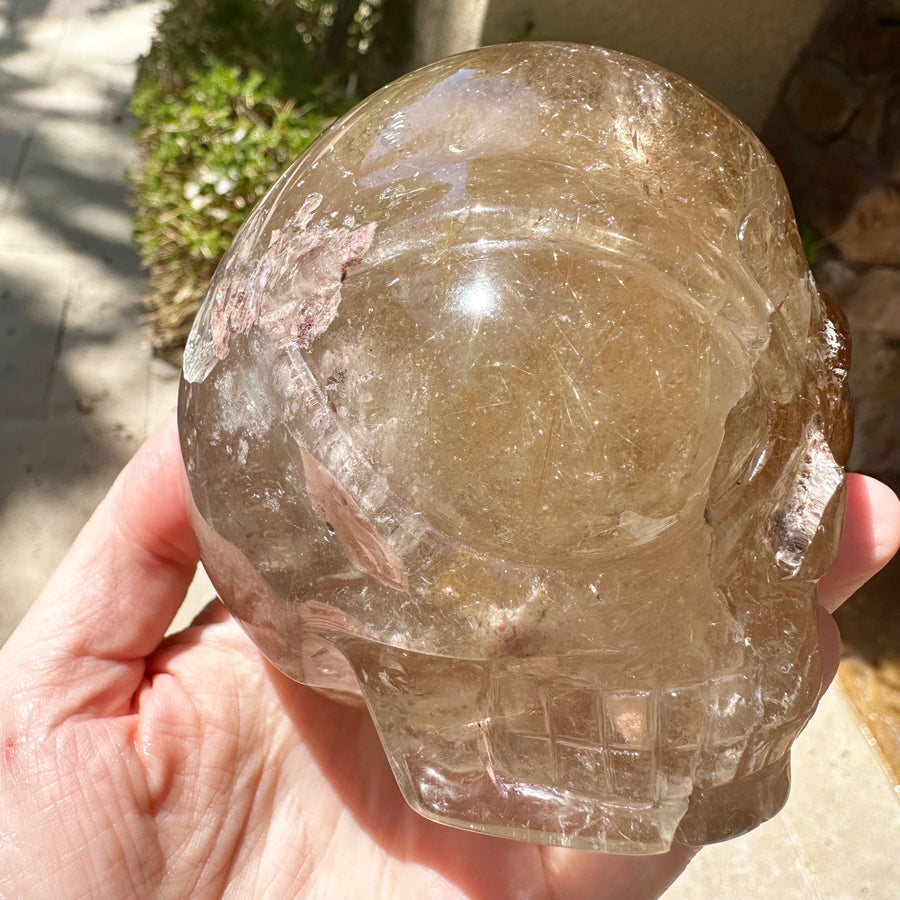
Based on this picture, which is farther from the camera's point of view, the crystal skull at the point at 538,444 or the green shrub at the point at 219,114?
the green shrub at the point at 219,114

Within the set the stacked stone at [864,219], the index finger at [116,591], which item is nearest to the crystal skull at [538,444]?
the index finger at [116,591]

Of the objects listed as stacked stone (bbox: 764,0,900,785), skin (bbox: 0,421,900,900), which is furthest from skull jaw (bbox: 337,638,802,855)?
stacked stone (bbox: 764,0,900,785)

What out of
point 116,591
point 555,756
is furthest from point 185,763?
point 555,756

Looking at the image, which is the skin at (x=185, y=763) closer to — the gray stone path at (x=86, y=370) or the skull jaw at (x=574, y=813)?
the skull jaw at (x=574, y=813)

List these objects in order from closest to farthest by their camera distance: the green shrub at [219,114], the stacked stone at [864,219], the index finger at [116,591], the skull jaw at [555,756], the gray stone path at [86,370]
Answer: the skull jaw at [555,756], the index finger at [116,591], the gray stone path at [86,370], the stacked stone at [864,219], the green shrub at [219,114]

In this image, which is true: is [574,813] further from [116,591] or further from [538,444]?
[116,591]

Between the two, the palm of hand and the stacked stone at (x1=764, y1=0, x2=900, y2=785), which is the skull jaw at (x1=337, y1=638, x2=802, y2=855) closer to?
the palm of hand

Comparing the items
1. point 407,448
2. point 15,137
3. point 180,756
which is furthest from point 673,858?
point 15,137

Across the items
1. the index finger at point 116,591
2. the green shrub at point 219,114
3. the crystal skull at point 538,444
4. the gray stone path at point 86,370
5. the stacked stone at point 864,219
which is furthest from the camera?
the green shrub at point 219,114
